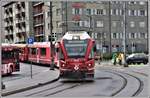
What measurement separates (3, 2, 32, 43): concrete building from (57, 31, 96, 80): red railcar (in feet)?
85.5

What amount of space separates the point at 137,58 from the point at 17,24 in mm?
16141

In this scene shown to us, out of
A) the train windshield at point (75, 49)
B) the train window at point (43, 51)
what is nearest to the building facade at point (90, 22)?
the train window at point (43, 51)

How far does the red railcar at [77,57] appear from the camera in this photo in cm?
2923

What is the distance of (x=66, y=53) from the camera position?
2950 centimetres

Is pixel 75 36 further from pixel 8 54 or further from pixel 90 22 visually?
pixel 90 22

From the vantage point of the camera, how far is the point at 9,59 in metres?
36.8

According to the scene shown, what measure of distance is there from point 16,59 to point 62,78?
28.4 feet

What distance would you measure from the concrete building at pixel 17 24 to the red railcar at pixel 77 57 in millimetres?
26052

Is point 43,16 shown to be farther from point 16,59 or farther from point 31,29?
point 16,59

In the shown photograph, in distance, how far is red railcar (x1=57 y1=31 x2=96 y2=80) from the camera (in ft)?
95.9

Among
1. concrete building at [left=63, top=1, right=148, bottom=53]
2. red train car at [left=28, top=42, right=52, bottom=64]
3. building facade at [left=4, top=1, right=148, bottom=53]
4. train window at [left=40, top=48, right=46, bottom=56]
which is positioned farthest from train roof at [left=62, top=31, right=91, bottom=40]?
concrete building at [left=63, top=1, right=148, bottom=53]

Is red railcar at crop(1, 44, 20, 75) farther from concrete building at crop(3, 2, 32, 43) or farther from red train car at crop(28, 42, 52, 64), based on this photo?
concrete building at crop(3, 2, 32, 43)

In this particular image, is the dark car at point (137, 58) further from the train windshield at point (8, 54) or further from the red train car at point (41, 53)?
the train windshield at point (8, 54)

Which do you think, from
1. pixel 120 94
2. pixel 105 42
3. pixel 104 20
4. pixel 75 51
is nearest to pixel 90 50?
→ pixel 75 51
